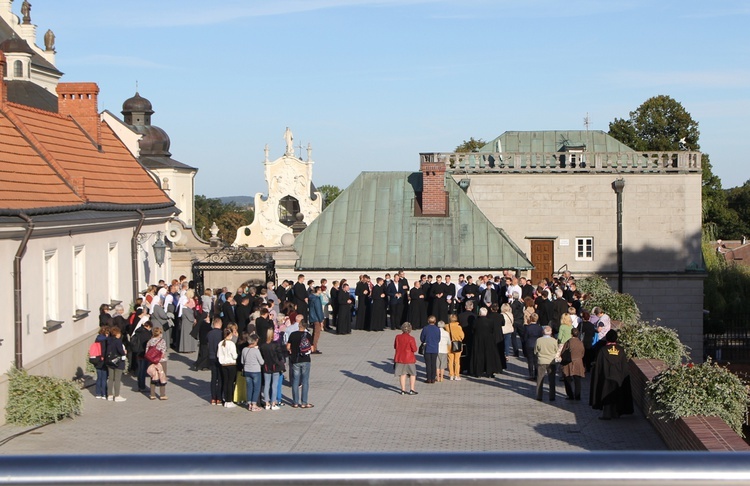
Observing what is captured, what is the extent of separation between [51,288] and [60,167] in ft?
12.0

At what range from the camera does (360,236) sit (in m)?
39.8

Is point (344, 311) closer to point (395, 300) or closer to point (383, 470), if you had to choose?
point (395, 300)

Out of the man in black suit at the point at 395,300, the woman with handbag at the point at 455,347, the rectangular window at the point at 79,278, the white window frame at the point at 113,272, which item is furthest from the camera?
the man in black suit at the point at 395,300

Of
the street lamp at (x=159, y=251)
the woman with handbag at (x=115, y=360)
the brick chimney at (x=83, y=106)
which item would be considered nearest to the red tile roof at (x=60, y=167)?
the brick chimney at (x=83, y=106)

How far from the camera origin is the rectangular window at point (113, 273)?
25750mm

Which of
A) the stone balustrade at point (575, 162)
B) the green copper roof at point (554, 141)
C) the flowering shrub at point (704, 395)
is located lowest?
the flowering shrub at point (704, 395)

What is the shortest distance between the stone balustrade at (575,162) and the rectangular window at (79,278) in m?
23.4

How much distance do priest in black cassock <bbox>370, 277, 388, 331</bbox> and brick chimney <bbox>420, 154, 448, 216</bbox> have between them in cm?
941

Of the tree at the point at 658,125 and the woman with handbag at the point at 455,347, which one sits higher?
the tree at the point at 658,125

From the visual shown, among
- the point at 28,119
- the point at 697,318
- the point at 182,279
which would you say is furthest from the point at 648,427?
the point at 697,318

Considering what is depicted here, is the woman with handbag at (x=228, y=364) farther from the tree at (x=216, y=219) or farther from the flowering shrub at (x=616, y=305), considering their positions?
the tree at (x=216, y=219)

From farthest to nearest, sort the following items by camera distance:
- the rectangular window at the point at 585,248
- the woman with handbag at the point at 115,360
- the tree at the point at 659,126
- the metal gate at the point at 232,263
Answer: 1. the tree at the point at 659,126
2. the rectangular window at the point at 585,248
3. the metal gate at the point at 232,263
4. the woman with handbag at the point at 115,360

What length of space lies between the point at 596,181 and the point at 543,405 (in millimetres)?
26766

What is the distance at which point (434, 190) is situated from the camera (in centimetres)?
3991
